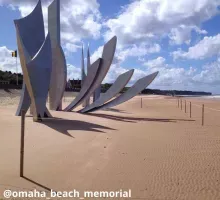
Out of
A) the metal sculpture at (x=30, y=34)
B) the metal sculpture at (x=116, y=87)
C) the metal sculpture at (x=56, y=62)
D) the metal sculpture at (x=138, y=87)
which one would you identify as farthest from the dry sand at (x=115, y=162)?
the metal sculpture at (x=116, y=87)

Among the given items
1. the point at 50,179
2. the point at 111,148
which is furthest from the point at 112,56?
the point at 50,179

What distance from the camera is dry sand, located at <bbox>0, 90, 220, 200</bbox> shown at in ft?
17.2

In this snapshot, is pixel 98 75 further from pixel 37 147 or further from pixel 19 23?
pixel 37 147

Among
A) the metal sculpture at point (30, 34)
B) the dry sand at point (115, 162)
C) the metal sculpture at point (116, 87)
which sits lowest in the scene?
the dry sand at point (115, 162)

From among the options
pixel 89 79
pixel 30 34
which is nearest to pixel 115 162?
pixel 30 34

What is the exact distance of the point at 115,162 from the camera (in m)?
6.74

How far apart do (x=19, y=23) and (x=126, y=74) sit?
6305 mm

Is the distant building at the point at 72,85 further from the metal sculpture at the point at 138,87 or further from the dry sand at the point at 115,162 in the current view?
the dry sand at the point at 115,162

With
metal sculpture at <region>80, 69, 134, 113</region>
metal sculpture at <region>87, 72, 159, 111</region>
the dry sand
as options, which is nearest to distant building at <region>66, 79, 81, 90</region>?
metal sculpture at <region>80, 69, 134, 113</region>

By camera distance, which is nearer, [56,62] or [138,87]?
[56,62]

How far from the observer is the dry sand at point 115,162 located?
5.25 m

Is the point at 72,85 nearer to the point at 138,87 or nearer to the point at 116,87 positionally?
the point at 116,87

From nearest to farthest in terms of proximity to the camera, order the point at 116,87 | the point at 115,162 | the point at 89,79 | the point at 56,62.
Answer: the point at 115,162, the point at 56,62, the point at 116,87, the point at 89,79

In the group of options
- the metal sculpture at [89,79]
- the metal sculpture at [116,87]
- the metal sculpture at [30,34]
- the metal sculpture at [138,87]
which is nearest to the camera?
the metal sculpture at [30,34]
